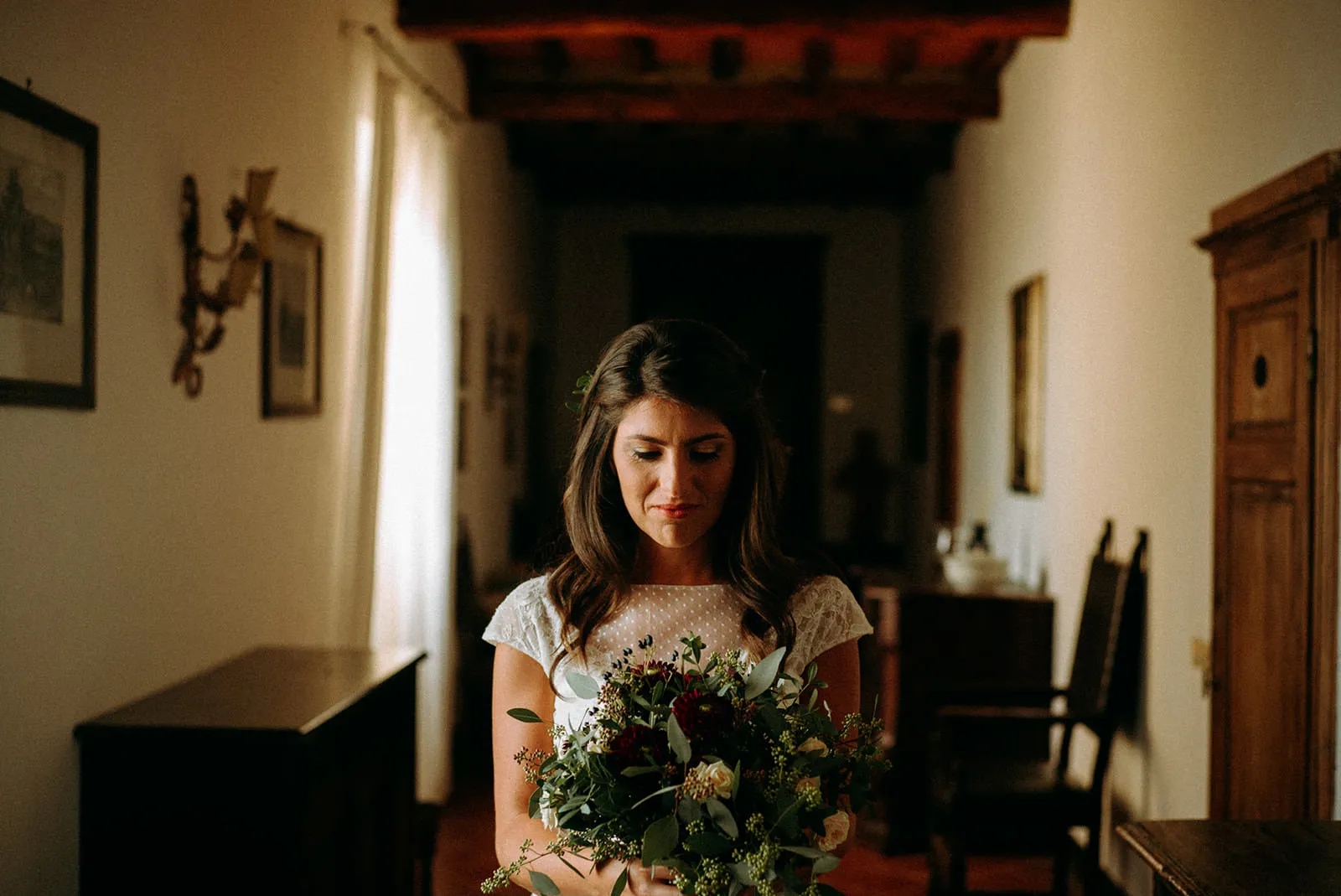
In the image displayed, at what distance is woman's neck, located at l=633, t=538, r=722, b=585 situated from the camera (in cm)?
189

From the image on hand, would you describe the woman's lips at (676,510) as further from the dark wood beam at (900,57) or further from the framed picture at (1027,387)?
the dark wood beam at (900,57)

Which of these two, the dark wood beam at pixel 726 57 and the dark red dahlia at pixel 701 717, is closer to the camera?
the dark red dahlia at pixel 701 717

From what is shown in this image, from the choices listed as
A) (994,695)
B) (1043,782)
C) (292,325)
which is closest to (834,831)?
(1043,782)

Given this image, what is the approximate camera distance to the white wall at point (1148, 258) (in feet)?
9.98

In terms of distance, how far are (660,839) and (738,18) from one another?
460cm

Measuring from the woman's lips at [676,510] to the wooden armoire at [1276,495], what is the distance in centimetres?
163

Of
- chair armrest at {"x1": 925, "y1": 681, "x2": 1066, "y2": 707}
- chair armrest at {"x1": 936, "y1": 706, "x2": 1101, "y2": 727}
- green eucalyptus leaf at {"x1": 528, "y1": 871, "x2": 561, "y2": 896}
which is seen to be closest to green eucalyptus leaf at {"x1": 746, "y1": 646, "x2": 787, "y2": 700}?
green eucalyptus leaf at {"x1": 528, "y1": 871, "x2": 561, "y2": 896}

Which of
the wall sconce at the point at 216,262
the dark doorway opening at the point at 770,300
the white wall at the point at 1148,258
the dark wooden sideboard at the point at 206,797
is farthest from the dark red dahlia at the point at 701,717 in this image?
the dark doorway opening at the point at 770,300

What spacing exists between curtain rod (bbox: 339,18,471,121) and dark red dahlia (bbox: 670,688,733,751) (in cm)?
388

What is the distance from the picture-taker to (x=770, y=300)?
34.6ft

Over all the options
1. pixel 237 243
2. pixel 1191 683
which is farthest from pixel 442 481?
pixel 1191 683

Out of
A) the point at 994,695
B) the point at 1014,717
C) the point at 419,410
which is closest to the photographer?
the point at 1014,717

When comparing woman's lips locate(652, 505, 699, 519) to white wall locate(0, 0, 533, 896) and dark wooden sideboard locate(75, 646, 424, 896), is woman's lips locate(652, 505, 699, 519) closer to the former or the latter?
dark wooden sideboard locate(75, 646, 424, 896)

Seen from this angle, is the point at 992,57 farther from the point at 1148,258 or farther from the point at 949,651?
the point at 949,651
